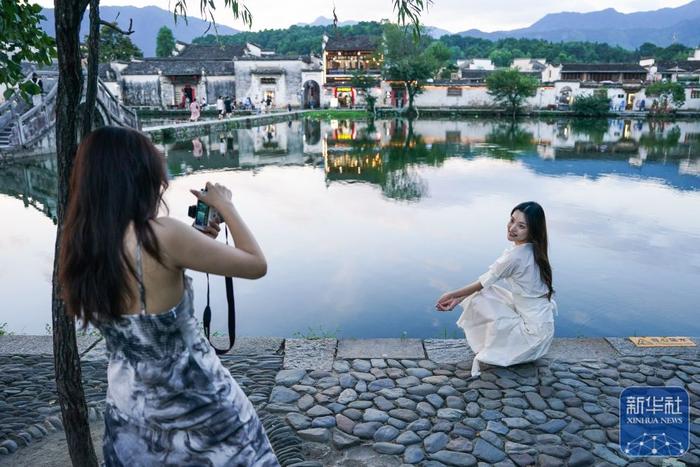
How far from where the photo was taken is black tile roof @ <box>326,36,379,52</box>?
42.1 metres

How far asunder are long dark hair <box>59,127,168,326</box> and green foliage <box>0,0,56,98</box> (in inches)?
68.2

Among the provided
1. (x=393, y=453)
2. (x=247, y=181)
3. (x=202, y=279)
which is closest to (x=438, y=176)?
(x=247, y=181)

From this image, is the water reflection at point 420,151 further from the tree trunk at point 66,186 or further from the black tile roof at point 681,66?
the black tile roof at point 681,66

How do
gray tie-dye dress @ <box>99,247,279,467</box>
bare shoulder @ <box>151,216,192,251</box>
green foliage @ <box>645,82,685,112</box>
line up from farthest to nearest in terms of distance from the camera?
1. green foliage @ <box>645,82,685,112</box>
2. gray tie-dye dress @ <box>99,247,279,467</box>
3. bare shoulder @ <box>151,216,192,251</box>

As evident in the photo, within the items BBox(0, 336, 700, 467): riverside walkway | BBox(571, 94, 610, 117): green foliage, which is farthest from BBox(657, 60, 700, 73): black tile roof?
BBox(0, 336, 700, 467): riverside walkway

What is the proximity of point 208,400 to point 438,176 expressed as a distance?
1325cm

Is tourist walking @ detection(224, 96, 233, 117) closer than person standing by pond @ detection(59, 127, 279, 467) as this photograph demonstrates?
No

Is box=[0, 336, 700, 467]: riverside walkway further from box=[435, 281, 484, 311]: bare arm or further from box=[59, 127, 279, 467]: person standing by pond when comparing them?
box=[59, 127, 279, 467]: person standing by pond

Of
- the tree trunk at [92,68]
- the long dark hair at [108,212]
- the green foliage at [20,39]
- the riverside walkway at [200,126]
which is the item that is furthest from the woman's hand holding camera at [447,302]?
the riverside walkway at [200,126]

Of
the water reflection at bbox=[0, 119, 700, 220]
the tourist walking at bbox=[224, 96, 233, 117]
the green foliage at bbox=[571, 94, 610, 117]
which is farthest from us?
the green foliage at bbox=[571, 94, 610, 117]

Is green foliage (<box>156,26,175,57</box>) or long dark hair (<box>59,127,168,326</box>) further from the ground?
green foliage (<box>156,26,175,57</box>)

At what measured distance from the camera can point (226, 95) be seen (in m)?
40.4

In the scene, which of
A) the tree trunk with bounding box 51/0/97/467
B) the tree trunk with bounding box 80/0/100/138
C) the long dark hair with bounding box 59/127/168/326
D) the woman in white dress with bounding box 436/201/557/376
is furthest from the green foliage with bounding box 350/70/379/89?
the long dark hair with bounding box 59/127/168/326

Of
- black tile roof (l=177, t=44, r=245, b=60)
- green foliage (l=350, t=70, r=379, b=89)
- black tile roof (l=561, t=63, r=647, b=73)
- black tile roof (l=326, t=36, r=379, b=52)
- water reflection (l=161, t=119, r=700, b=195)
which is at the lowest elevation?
water reflection (l=161, t=119, r=700, b=195)
